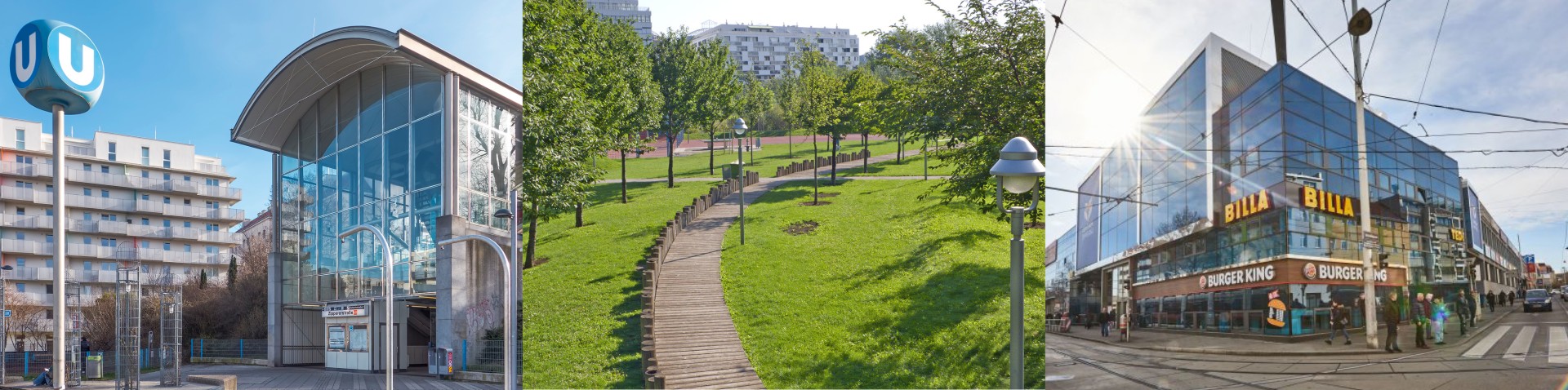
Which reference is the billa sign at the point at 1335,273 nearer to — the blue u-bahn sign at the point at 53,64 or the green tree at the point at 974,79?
the green tree at the point at 974,79

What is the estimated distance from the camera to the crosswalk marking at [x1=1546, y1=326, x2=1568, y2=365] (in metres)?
5.00

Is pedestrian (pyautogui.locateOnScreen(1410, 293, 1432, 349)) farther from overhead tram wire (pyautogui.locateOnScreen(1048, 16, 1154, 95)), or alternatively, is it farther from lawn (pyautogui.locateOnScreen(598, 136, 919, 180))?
lawn (pyautogui.locateOnScreen(598, 136, 919, 180))

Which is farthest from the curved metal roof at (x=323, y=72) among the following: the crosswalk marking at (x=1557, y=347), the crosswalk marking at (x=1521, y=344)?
the crosswalk marking at (x=1557, y=347)

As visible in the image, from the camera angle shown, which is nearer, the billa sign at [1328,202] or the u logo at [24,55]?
the billa sign at [1328,202]

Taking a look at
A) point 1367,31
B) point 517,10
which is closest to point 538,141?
point 517,10

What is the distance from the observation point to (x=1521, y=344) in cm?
507

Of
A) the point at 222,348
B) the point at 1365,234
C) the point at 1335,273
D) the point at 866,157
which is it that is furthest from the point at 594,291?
the point at 222,348

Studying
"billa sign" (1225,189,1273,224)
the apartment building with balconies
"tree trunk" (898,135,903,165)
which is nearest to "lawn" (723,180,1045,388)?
"tree trunk" (898,135,903,165)

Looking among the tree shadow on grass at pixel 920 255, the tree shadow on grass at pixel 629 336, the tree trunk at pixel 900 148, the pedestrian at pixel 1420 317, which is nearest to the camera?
the pedestrian at pixel 1420 317

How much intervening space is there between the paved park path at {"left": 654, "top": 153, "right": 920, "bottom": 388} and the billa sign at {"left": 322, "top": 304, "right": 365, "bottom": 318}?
7.55 metres

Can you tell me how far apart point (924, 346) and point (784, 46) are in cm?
350

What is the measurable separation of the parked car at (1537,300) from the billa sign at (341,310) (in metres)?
14.1

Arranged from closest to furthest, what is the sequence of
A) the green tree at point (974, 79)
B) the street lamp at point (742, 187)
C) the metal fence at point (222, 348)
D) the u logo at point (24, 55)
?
the u logo at point (24, 55) → the street lamp at point (742, 187) → the green tree at point (974, 79) → the metal fence at point (222, 348)

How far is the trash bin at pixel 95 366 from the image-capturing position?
31.9 feet
